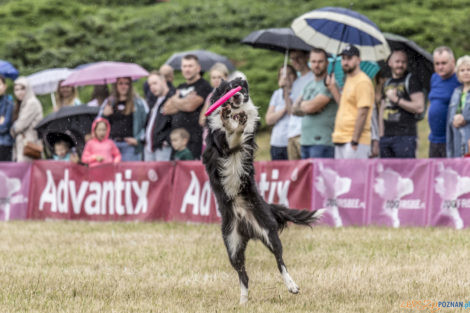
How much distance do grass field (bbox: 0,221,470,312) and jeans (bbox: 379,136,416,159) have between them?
1.57 meters

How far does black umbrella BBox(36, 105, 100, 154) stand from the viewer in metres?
12.8

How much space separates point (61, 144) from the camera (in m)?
13.2

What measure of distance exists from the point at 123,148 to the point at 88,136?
28.0 inches

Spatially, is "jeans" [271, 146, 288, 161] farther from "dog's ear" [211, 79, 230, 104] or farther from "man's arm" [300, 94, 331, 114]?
"dog's ear" [211, 79, 230, 104]

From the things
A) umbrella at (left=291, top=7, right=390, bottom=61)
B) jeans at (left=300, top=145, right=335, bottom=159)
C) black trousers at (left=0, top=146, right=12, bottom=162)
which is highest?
umbrella at (left=291, top=7, right=390, bottom=61)

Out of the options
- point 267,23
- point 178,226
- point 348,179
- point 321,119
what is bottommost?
point 178,226

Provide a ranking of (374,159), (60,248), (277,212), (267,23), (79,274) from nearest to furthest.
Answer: (277,212) < (79,274) < (60,248) < (374,159) < (267,23)

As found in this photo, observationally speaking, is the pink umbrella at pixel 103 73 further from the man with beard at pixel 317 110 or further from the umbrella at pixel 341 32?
the man with beard at pixel 317 110

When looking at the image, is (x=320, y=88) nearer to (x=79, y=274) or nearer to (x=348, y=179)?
(x=348, y=179)

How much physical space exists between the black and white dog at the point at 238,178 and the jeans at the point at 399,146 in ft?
15.6

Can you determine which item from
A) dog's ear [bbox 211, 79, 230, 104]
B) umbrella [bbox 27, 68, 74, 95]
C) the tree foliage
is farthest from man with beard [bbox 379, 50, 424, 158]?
the tree foliage

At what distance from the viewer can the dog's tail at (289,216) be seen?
659cm

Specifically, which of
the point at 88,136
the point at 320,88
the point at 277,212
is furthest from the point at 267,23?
the point at 277,212

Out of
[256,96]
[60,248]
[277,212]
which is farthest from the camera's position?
[256,96]
